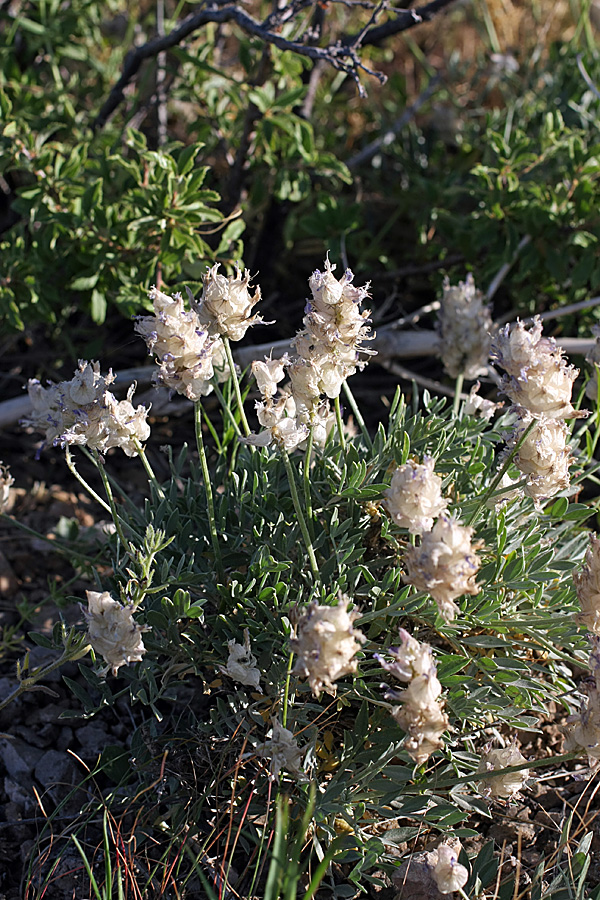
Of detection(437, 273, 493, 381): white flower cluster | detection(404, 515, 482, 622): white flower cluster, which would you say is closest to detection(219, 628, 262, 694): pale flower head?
detection(404, 515, 482, 622): white flower cluster

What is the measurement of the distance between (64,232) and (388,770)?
6.12 ft

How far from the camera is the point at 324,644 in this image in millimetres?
1364

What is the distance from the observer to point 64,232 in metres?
2.68

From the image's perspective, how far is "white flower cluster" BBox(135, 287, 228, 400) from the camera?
1.57 metres

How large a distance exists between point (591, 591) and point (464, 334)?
93 cm

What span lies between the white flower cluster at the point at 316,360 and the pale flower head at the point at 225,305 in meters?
0.09

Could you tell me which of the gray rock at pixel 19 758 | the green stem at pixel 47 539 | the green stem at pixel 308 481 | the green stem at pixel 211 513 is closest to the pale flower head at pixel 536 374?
the green stem at pixel 308 481

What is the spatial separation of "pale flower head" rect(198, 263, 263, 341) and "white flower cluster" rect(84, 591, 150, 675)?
553 millimetres

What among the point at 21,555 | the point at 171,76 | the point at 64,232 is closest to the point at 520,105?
the point at 171,76

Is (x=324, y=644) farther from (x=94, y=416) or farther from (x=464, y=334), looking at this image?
(x=464, y=334)

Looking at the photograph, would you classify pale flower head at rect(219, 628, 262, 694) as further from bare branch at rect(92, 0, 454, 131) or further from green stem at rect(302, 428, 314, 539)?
bare branch at rect(92, 0, 454, 131)

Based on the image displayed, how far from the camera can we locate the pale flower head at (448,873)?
5.17 feet

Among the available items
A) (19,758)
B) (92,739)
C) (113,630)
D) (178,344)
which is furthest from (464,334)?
(19,758)

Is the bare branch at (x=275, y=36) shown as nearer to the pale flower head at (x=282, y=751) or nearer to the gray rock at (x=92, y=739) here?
the pale flower head at (x=282, y=751)
